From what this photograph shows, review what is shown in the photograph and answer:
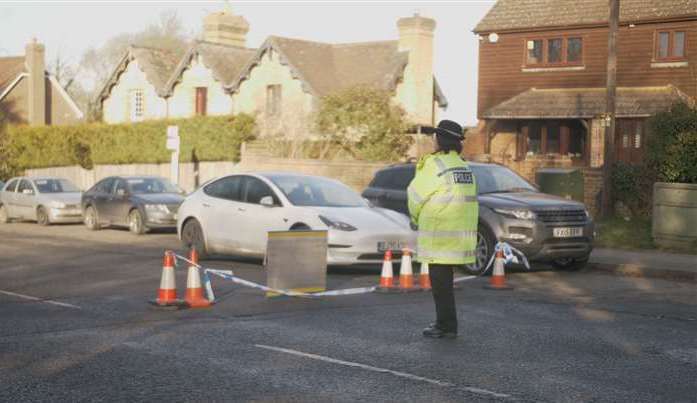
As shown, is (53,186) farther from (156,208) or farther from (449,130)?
(449,130)

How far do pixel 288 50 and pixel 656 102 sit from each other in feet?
60.5

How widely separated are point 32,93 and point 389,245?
164 feet

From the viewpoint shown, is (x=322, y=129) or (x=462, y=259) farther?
(x=322, y=129)

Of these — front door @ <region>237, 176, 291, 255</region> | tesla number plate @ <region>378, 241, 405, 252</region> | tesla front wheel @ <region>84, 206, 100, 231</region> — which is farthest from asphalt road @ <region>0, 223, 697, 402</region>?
tesla front wheel @ <region>84, 206, 100, 231</region>

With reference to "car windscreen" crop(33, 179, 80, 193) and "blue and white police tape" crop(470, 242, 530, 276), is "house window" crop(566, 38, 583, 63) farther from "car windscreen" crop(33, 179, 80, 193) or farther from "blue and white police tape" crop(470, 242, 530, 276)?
"blue and white police tape" crop(470, 242, 530, 276)

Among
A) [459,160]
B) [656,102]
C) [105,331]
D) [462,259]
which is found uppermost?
[656,102]

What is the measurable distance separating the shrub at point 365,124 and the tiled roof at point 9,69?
33430mm

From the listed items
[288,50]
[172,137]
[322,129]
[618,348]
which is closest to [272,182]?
[618,348]

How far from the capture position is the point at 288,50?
47094 millimetres

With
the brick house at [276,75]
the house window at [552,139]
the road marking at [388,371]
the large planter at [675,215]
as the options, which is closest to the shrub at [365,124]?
the house window at [552,139]

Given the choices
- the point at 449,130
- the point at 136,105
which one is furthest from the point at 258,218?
the point at 136,105

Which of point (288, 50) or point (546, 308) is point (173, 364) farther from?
point (288, 50)

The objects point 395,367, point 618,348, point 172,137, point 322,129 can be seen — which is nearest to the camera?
point 395,367

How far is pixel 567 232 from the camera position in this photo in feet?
51.0
